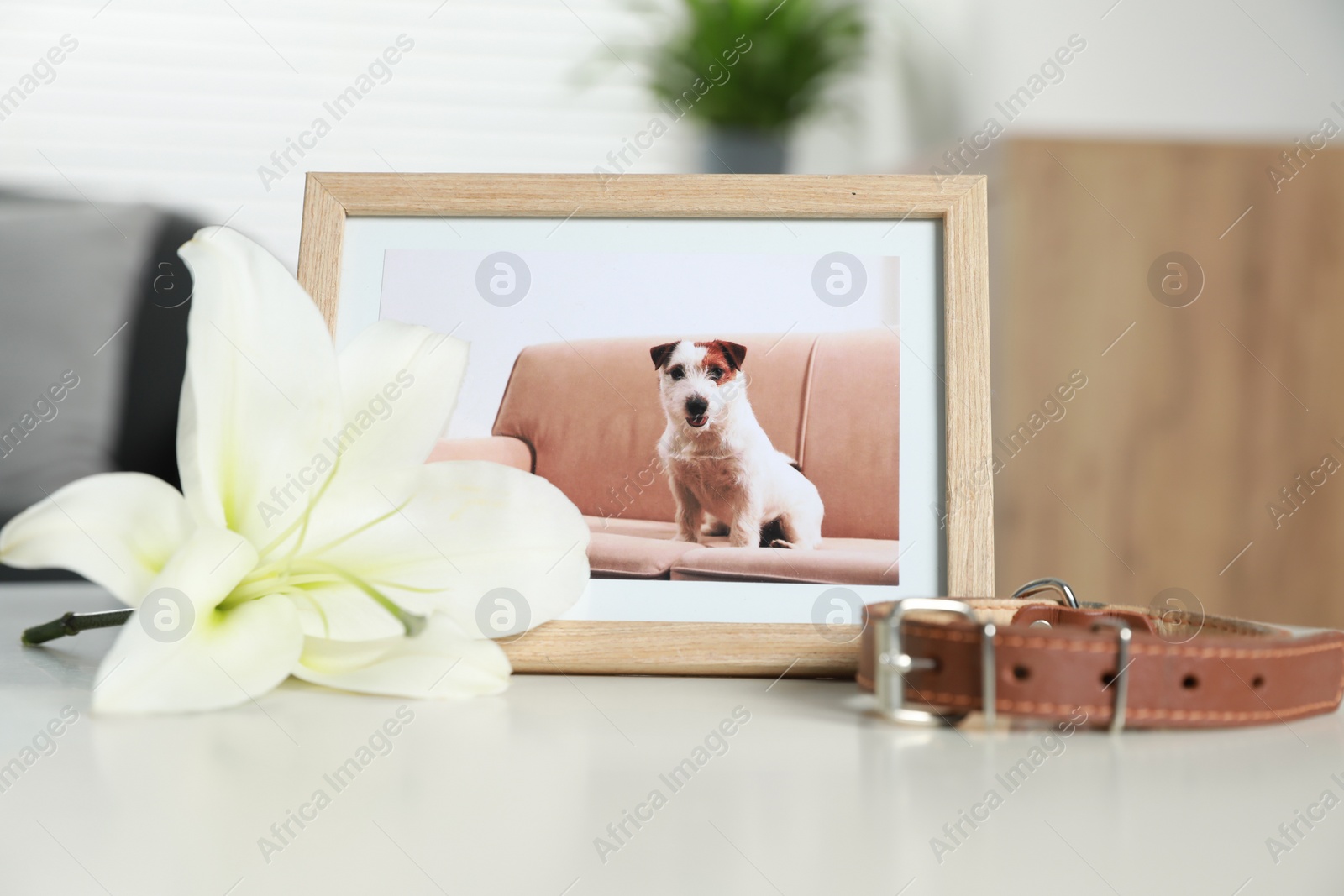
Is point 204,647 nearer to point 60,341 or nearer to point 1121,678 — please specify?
point 1121,678

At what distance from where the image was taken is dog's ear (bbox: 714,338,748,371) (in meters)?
0.61

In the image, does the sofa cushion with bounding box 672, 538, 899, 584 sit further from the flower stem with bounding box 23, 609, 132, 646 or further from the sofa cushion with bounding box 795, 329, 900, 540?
the flower stem with bounding box 23, 609, 132, 646

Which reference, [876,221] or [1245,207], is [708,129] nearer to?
[1245,207]

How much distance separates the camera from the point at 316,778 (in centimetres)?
36

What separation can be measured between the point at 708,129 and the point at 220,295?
128 centimetres

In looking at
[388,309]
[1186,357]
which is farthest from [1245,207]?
[388,309]

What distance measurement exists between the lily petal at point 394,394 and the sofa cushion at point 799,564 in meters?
0.18

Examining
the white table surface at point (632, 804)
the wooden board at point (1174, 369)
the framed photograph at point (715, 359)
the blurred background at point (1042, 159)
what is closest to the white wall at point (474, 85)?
the blurred background at point (1042, 159)

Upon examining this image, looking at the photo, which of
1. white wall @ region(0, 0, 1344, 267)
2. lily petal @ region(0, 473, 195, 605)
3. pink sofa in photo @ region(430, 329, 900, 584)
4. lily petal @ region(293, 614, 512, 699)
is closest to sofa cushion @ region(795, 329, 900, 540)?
pink sofa in photo @ region(430, 329, 900, 584)

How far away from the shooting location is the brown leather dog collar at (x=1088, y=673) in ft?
1.40

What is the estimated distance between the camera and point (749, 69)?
62.9 inches

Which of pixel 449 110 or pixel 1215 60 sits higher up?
pixel 1215 60

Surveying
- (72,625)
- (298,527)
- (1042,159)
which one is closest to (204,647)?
(298,527)

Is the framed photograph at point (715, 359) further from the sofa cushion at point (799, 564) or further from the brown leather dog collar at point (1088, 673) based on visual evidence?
the brown leather dog collar at point (1088, 673)
